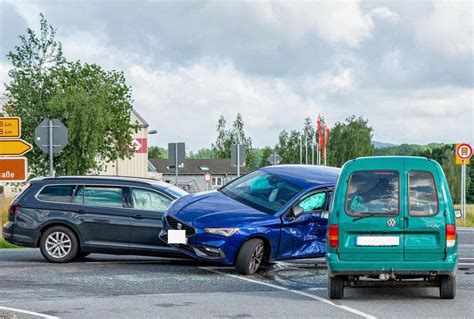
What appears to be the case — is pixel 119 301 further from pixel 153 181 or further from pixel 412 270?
pixel 153 181

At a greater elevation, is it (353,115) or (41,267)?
(353,115)

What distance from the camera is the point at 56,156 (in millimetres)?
40406

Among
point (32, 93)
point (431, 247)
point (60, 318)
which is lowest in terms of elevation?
point (60, 318)

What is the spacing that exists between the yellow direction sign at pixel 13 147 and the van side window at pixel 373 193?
11.5 meters

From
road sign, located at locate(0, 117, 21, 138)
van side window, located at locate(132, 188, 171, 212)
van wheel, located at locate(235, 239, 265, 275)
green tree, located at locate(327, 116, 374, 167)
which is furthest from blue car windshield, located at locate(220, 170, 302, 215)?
green tree, located at locate(327, 116, 374, 167)

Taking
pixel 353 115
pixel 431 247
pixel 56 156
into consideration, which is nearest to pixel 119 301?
pixel 431 247

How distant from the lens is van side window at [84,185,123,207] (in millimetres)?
17500

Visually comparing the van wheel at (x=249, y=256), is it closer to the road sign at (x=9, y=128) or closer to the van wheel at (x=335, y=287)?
the van wheel at (x=335, y=287)

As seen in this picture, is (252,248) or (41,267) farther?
(41,267)

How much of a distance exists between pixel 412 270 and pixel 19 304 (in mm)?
4767

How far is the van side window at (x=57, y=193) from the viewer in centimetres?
1758

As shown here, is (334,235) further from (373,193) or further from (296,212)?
(296,212)

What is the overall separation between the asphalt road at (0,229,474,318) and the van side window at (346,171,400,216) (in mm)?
1149

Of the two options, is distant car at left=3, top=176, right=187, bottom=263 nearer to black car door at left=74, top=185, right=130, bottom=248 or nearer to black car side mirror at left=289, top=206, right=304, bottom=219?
black car door at left=74, top=185, right=130, bottom=248
